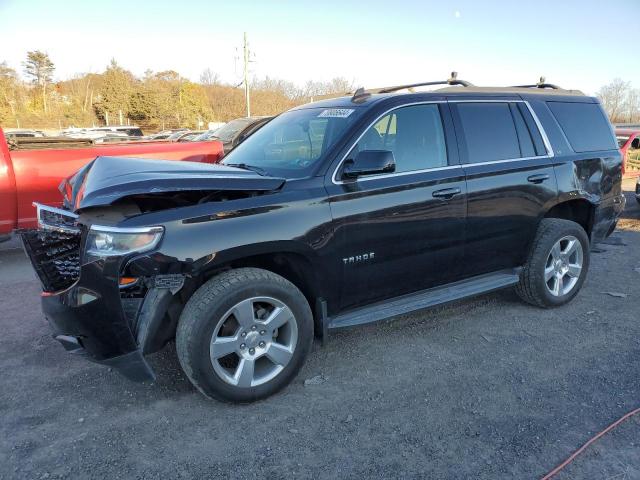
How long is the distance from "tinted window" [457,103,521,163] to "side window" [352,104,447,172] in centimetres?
27

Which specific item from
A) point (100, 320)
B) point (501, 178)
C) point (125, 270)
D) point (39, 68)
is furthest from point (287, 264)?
point (39, 68)

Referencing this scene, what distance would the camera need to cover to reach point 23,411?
303 cm

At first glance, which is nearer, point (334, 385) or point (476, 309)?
point (334, 385)

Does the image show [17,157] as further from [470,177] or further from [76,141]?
[470,177]

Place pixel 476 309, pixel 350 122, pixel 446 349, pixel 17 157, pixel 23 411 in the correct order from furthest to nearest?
pixel 17 157
pixel 476 309
pixel 446 349
pixel 350 122
pixel 23 411

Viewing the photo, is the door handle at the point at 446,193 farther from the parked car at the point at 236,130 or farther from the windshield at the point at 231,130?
the windshield at the point at 231,130

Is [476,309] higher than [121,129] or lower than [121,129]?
lower

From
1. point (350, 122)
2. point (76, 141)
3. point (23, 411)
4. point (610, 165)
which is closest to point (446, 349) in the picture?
point (350, 122)

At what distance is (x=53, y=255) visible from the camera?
10.7 feet

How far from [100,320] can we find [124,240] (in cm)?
47

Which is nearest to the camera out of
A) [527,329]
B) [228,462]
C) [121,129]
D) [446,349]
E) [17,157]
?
[228,462]

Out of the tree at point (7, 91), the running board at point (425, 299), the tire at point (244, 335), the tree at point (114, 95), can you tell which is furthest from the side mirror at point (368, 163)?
the tree at point (114, 95)

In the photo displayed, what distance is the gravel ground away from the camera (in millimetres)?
2557

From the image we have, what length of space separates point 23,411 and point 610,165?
208 inches
